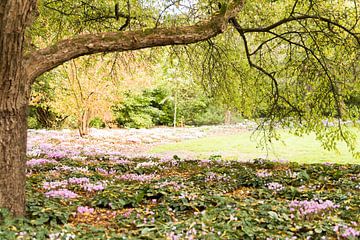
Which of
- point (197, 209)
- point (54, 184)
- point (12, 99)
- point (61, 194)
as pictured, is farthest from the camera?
point (54, 184)

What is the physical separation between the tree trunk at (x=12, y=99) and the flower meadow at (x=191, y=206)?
0.34 meters

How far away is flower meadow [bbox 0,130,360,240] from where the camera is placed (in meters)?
4.32

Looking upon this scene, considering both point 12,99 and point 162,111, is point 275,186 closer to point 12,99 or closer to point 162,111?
point 12,99

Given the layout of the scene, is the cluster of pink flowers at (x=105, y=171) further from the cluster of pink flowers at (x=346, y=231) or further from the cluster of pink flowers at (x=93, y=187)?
the cluster of pink flowers at (x=346, y=231)

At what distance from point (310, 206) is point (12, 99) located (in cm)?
411

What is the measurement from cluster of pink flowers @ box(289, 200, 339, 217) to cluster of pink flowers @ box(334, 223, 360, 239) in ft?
2.05

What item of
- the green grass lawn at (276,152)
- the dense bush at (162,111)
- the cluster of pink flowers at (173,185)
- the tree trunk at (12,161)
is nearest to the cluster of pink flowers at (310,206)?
the cluster of pink flowers at (173,185)

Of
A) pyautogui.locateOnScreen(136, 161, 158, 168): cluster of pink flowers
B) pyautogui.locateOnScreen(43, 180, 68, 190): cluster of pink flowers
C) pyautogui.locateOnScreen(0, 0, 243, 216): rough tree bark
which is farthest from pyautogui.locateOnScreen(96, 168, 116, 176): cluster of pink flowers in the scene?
pyautogui.locateOnScreen(0, 0, 243, 216): rough tree bark

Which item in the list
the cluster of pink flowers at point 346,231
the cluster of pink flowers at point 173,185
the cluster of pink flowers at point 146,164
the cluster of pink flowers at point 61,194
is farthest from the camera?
the cluster of pink flowers at point 146,164

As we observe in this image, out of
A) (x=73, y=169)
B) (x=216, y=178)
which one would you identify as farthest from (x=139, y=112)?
(x=216, y=178)

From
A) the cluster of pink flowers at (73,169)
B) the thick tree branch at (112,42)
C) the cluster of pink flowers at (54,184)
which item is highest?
the thick tree branch at (112,42)

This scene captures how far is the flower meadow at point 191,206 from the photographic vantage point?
170 inches

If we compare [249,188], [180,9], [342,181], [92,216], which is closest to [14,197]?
[92,216]

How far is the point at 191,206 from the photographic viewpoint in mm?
5500
